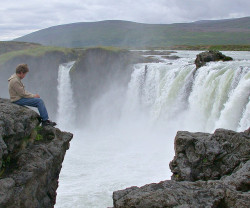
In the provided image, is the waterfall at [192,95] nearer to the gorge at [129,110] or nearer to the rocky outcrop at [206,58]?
the gorge at [129,110]

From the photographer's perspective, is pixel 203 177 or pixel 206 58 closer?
pixel 203 177

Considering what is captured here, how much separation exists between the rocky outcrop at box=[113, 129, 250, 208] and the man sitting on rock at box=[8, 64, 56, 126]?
517 centimetres

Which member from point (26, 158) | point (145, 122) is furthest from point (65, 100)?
point (26, 158)

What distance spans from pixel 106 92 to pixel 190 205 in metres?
33.6

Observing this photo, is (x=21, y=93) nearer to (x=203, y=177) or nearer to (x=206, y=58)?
(x=203, y=177)

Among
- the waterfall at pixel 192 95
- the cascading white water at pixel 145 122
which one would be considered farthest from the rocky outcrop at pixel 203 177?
the waterfall at pixel 192 95

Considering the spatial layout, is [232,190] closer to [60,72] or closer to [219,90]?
[219,90]

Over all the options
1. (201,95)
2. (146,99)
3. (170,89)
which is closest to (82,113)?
(146,99)

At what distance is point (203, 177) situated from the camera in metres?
11.6

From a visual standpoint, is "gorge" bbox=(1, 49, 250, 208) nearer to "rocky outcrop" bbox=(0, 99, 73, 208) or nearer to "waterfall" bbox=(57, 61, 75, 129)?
"waterfall" bbox=(57, 61, 75, 129)

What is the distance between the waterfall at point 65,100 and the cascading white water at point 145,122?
0.83 ft

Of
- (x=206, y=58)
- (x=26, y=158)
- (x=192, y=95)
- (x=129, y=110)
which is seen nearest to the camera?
(x=26, y=158)

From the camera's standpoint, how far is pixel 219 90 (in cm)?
2456

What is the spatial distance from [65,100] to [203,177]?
1246 inches
